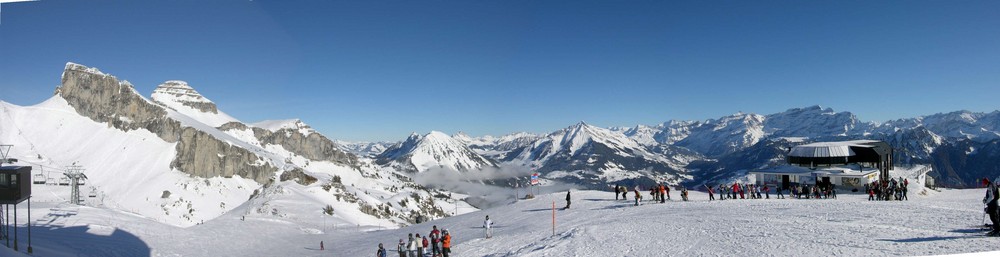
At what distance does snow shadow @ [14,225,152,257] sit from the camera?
26.9m

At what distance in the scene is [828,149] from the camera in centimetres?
4766

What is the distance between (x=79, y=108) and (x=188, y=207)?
7160 cm

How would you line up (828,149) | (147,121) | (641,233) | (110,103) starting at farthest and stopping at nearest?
1. (147,121)
2. (110,103)
3. (828,149)
4. (641,233)

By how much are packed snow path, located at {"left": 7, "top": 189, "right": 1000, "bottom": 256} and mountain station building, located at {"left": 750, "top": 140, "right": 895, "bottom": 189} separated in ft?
21.8

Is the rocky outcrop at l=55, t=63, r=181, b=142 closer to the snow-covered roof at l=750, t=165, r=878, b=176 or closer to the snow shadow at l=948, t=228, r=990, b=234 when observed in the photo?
the snow-covered roof at l=750, t=165, r=878, b=176

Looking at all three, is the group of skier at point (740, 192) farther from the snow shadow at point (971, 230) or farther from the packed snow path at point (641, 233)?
the snow shadow at point (971, 230)

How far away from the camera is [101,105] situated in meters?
163

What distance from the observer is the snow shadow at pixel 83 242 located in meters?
26.9

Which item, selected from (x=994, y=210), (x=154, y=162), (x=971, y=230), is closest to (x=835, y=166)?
(x=971, y=230)

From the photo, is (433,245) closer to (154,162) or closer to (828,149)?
(828,149)

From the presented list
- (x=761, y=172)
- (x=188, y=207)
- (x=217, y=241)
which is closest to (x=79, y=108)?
(x=188, y=207)

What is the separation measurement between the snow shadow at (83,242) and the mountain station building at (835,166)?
47.3 metres

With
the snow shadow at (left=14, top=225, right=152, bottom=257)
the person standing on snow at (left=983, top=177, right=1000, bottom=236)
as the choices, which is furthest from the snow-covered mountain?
the person standing on snow at (left=983, top=177, right=1000, bottom=236)

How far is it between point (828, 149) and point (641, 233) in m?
37.1
